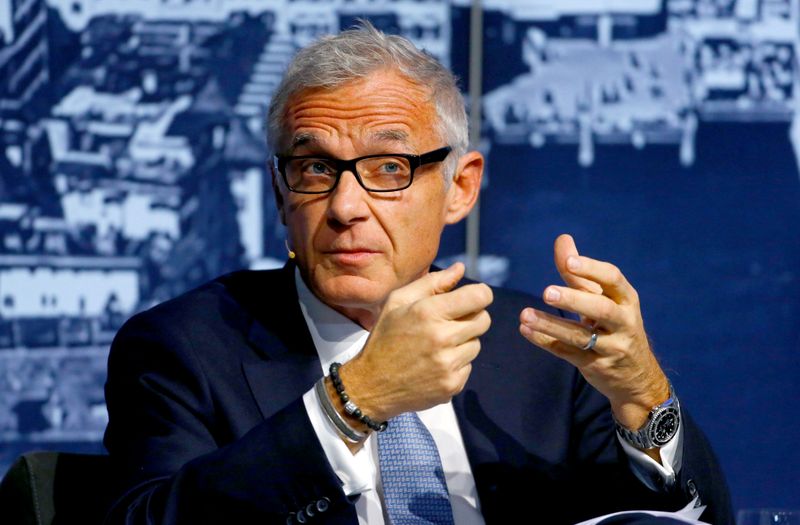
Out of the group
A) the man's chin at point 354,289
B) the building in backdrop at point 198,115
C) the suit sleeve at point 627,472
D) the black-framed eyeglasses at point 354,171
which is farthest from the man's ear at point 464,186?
the building in backdrop at point 198,115

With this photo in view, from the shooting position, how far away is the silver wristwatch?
6.26 feet

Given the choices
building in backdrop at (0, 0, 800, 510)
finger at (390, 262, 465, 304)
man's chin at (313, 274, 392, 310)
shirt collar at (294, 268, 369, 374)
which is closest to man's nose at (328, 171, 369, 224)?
man's chin at (313, 274, 392, 310)

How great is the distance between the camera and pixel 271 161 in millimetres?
2203

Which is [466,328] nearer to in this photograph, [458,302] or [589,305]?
[458,302]

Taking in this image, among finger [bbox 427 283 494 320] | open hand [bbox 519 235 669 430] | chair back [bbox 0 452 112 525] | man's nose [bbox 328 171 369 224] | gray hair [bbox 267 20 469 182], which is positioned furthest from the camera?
gray hair [bbox 267 20 469 182]

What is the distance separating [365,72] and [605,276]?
0.69 metres

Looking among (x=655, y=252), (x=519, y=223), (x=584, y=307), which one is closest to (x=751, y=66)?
(x=655, y=252)

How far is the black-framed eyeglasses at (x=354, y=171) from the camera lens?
2.07 metres

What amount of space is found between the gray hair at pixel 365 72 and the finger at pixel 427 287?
0.57 metres

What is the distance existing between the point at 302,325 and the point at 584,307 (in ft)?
2.22

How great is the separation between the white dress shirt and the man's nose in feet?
0.82

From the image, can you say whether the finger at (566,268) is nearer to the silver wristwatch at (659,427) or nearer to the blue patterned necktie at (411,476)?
the silver wristwatch at (659,427)

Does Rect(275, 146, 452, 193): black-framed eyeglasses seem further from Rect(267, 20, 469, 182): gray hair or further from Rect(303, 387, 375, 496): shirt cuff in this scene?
Rect(303, 387, 375, 496): shirt cuff

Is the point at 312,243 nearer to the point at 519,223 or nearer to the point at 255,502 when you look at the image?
the point at 255,502
